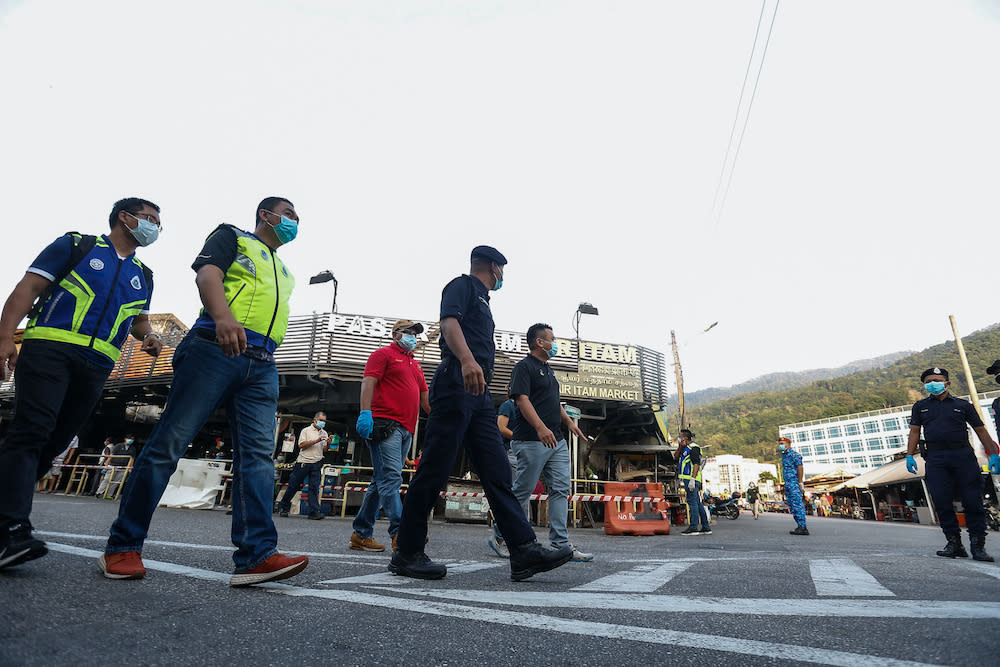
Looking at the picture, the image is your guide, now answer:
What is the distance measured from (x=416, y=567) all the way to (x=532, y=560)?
61 centimetres

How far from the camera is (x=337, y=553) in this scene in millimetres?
3973

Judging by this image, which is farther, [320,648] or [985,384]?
[985,384]

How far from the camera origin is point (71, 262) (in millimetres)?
2699

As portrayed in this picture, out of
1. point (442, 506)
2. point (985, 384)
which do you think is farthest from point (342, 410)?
point (985, 384)

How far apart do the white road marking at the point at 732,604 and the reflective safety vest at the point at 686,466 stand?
840cm

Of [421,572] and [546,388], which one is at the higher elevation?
[546,388]

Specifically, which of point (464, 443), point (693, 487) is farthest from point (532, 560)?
point (693, 487)

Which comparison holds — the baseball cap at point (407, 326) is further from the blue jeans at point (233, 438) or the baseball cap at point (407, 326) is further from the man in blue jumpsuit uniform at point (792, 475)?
the man in blue jumpsuit uniform at point (792, 475)

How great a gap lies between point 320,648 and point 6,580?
1.56 metres

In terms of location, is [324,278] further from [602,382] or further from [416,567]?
[416,567]

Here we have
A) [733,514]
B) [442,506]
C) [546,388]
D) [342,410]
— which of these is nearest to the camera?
[546,388]

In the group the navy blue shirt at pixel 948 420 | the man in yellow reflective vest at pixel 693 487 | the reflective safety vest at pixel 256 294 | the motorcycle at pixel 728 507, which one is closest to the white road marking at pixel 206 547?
the reflective safety vest at pixel 256 294

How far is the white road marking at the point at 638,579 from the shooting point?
245 cm

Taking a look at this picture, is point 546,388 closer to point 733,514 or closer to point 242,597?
point 242,597
